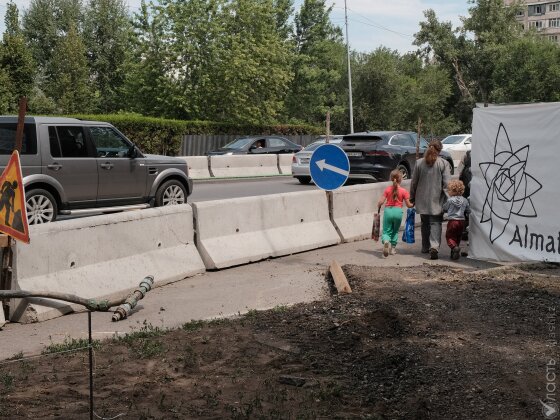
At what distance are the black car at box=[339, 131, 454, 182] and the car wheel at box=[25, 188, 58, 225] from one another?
10673mm

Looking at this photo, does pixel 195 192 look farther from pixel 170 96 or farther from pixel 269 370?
pixel 170 96

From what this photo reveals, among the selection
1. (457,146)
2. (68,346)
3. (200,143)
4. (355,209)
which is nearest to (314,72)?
(200,143)

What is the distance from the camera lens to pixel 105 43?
76.6 m

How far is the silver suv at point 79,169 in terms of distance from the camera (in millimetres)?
12773

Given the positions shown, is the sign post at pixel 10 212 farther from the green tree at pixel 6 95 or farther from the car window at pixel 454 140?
the green tree at pixel 6 95

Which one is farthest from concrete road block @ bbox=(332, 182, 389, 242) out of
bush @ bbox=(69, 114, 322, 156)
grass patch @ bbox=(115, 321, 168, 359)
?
bush @ bbox=(69, 114, 322, 156)

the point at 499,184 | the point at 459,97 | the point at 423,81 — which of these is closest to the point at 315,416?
the point at 499,184

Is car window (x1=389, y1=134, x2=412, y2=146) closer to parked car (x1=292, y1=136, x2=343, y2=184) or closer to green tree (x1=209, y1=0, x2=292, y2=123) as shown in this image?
parked car (x1=292, y1=136, x2=343, y2=184)

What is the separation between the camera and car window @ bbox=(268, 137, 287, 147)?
31.4 metres

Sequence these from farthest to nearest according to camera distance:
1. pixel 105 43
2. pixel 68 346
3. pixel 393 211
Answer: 1. pixel 105 43
2. pixel 393 211
3. pixel 68 346

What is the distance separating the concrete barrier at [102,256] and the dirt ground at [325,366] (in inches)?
52.4

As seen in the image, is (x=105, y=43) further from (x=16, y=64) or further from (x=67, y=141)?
(x=67, y=141)

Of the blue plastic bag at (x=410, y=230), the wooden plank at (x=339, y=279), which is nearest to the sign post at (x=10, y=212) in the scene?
the wooden plank at (x=339, y=279)

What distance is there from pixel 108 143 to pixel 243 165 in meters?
15.1
